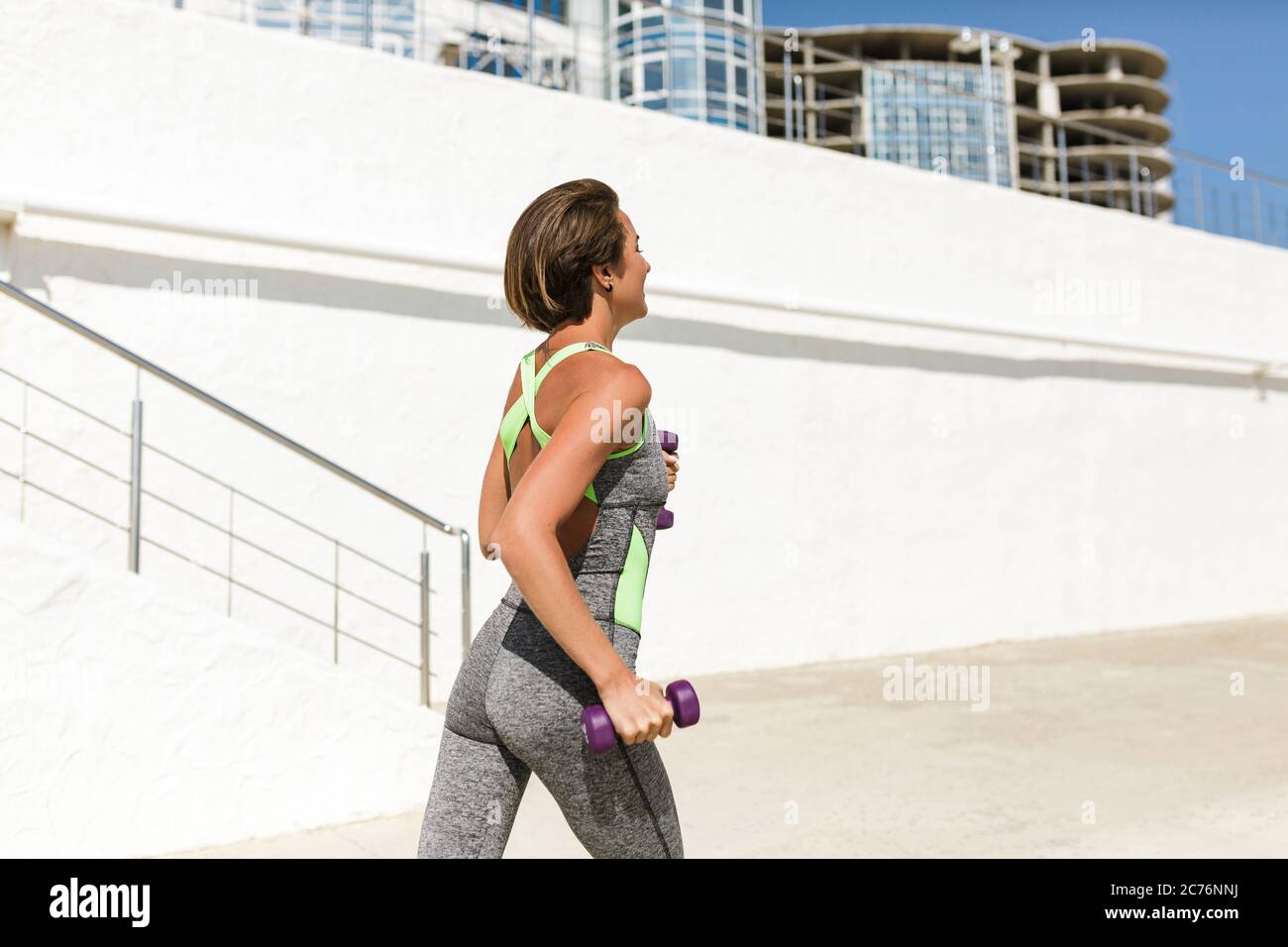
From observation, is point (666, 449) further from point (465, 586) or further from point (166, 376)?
point (465, 586)

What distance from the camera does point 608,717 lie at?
134 centimetres

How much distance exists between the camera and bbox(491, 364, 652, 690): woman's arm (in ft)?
4.34

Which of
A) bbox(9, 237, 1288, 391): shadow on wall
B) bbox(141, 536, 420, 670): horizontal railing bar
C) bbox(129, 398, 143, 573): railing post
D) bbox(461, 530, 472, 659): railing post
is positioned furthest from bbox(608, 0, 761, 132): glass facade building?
bbox(129, 398, 143, 573): railing post

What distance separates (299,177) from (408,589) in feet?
7.24

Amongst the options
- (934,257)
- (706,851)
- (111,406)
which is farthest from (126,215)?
(934,257)

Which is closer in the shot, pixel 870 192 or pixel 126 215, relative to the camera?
pixel 126 215

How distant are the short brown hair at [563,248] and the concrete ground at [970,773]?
2297 millimetres

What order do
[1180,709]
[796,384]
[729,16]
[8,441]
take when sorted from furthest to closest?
[729,16]
[796,384]
[1180,709]
[8,441]

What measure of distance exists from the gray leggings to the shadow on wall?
172 inches

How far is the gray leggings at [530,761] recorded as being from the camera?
1458 millimetres

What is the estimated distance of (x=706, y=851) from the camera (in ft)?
11.3

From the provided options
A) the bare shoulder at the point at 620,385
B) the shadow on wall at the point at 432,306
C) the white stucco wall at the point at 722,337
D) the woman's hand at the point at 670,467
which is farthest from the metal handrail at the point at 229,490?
the bare shoulder at the point at 620,385

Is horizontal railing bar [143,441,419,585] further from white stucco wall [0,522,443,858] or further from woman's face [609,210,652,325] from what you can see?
woman's face [609,210,652,325]
